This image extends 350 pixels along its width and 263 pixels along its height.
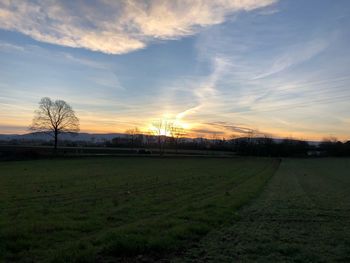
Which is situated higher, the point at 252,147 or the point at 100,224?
the point at 252,147

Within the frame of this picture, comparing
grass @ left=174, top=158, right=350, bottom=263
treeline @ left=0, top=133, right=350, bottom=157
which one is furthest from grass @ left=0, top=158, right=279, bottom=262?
treeline @ left=0, top=133, right=350, bottom=157

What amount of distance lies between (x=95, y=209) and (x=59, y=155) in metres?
75.4

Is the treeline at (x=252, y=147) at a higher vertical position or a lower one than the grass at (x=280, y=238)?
higher

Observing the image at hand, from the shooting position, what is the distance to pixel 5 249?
8.75 m

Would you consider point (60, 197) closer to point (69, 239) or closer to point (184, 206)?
point (184, 206)

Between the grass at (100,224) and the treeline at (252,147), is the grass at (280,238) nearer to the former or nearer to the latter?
the grass at (100,224)

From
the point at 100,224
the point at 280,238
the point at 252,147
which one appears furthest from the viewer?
the point at 252,147

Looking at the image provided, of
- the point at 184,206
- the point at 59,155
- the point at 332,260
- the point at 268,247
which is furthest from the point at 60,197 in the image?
the point at 59,155

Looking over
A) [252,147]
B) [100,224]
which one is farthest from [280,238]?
[252,147]

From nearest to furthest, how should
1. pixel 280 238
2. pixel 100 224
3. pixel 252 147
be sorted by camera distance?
1. pixel 280 238
2. pixel 100 224
3. pixel 252 147

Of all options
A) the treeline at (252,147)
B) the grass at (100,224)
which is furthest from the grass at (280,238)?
the treeline at (252,147)

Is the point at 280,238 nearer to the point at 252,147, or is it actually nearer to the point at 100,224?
the point at 100,224

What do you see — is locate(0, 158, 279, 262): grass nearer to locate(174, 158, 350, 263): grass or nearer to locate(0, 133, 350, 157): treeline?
locate(174, 158, 350, 263): grass

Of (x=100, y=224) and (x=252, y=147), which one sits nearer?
(x=100, y=224)
